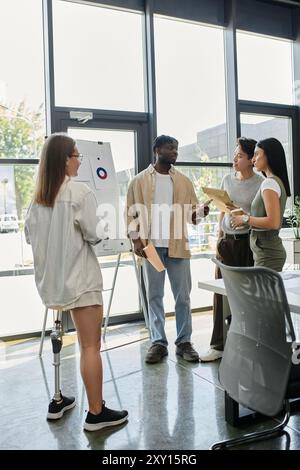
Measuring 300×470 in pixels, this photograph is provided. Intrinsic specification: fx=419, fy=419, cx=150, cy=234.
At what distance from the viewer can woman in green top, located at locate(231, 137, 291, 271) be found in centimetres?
238

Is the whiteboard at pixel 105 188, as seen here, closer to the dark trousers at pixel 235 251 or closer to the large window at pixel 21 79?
the large window at pixel 21 79

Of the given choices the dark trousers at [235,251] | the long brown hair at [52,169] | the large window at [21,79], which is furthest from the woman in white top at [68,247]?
the large window at [21,79]

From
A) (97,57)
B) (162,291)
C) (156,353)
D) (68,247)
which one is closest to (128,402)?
(156,353)

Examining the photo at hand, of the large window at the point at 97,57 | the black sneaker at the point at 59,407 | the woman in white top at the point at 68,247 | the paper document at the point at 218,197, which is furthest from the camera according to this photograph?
the large window at the point at 97,57

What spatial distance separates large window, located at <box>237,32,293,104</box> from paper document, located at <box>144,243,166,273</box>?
2651 mm

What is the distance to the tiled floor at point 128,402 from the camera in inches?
80.4

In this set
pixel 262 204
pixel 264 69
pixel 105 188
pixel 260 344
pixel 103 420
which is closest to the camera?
pixel 260 344

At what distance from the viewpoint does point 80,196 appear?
80.7 inches

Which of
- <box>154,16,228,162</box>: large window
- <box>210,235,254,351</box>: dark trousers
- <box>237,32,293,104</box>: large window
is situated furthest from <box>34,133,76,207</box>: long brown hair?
<box>237,32,293,104</box>: large window

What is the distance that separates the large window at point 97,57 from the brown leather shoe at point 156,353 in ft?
7.61

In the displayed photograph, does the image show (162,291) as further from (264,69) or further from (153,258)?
(264,69)

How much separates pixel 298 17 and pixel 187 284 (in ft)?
12.5

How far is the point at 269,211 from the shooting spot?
93.5 inches

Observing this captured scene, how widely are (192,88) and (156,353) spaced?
9.34ft
